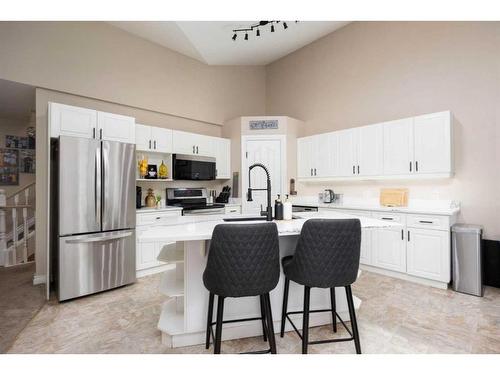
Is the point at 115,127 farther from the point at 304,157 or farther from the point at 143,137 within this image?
the point at 304,157

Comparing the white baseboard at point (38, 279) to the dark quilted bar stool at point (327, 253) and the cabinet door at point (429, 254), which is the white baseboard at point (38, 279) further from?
the cabinet door at point (429, 254)

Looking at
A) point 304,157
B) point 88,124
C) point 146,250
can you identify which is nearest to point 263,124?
point 304,157

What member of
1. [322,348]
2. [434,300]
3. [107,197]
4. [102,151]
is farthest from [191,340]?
[434,300]

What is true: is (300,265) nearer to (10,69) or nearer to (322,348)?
(322,348)

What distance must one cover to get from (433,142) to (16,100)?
5.95m

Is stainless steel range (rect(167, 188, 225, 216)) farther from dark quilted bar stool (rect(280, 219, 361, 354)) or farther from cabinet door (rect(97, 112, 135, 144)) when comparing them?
dark quilted bar stool (rect(280, 219, 361, 354))

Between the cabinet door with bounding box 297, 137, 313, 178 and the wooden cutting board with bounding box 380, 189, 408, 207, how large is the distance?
133 cm

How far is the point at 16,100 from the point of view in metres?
3.96

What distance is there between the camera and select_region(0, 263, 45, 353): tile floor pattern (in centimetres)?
231

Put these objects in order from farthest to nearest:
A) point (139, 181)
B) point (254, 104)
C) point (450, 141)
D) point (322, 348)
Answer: point (254, 104), point (139, 181), point (450, 141), point (322, 348)

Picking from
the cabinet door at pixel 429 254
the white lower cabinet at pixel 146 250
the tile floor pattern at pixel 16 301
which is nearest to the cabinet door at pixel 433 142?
the cabinet door at pixel 429 254

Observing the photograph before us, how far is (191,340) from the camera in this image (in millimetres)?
2006

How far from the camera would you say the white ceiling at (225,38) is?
4.11 m

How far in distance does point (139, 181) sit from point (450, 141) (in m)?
4.50
